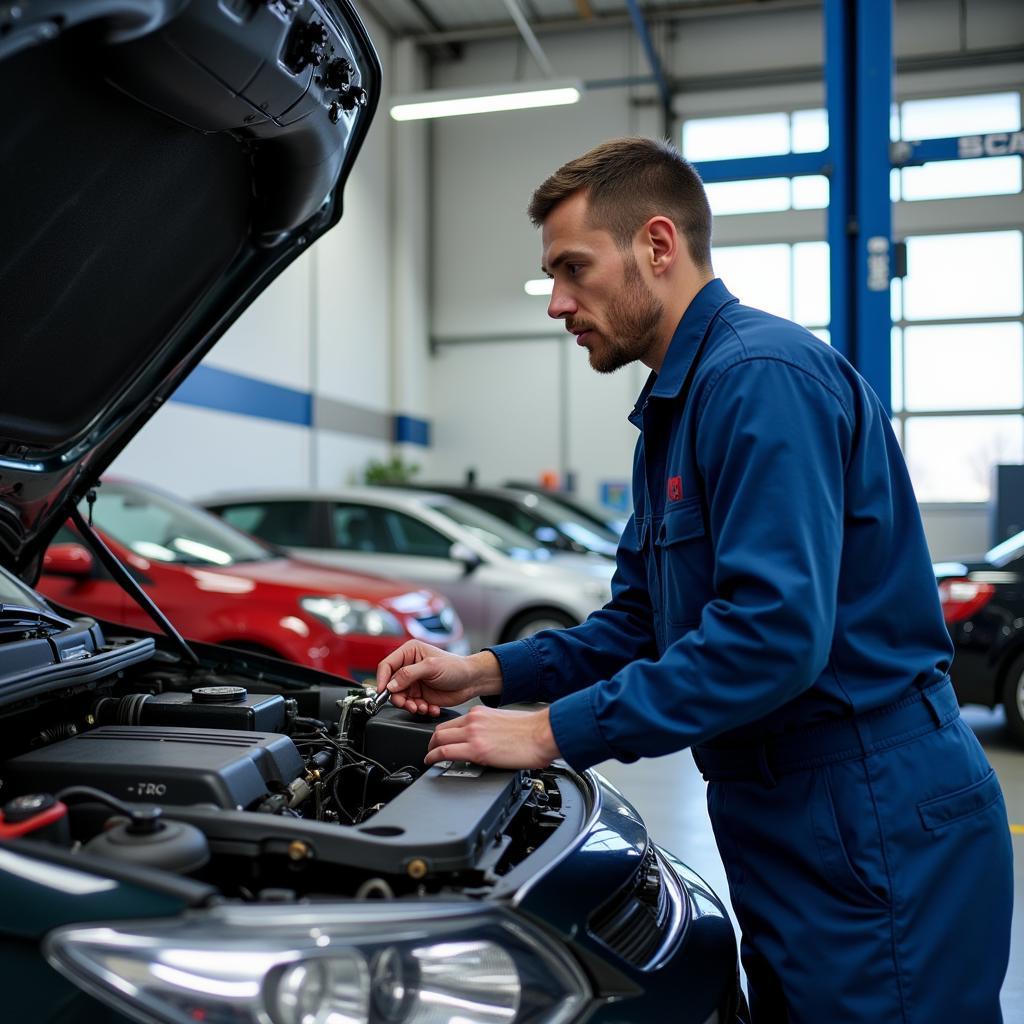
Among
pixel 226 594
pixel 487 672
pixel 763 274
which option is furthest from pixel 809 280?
pixel 487 672

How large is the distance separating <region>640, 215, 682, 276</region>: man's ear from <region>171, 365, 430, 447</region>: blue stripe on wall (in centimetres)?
752

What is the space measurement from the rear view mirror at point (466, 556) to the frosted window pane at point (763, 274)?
8107 mm

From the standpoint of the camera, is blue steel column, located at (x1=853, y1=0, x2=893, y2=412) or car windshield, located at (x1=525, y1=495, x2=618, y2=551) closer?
blue steel column, located at (x1=853, y1=0, x2=893, y2=412)

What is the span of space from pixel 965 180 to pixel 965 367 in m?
2.26

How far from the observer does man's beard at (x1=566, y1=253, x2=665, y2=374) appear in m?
1.51

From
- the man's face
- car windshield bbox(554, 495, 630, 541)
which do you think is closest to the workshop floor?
the man's face

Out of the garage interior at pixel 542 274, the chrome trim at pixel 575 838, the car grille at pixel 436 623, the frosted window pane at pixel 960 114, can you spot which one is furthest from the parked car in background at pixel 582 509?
the chrome trim at pixel 575 838

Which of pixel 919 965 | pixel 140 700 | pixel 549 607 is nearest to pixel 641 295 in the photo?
pixel 919 965

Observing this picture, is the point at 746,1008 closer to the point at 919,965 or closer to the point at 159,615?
the point at 919,965

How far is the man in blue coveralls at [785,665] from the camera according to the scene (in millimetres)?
1242

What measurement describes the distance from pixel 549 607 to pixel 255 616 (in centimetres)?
227

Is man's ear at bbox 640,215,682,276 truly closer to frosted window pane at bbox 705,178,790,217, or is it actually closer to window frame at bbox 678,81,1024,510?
window frame at bbox 678,81,1024,510

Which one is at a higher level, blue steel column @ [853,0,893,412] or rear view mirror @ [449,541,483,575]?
blue steel column @ [853,0,893,412]

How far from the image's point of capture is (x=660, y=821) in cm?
371
